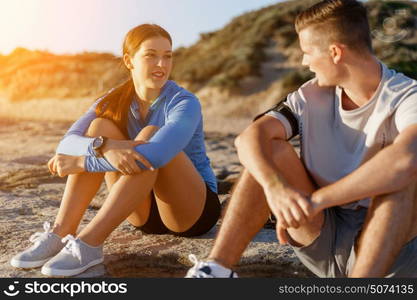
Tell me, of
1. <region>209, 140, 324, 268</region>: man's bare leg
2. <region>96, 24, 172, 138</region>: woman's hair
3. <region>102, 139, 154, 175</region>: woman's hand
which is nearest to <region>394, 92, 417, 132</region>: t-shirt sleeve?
<region>209, 140, 324, 268</region>: man's bare leg

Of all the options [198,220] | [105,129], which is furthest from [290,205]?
[105,129]

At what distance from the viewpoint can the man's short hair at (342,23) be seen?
2.22 m

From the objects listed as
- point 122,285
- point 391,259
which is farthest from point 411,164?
point 122,285

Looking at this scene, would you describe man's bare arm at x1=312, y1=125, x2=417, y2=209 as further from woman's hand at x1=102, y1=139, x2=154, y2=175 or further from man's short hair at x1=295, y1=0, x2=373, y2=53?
woman's hand at x1=102, y1=139, x2=154, y2=175

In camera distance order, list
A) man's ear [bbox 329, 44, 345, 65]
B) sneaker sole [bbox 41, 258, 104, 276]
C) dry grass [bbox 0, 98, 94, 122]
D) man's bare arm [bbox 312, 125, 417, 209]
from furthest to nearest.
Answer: dry grass [bbox 0, 98, 94, 122], sneaker sole [bbox 41, 258, 104, 276], man's ear [bbox 329, 44, 345, 65], man's bare arm [bbox 312, 125, 417, 209]

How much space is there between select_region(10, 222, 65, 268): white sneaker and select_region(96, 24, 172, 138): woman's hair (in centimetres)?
61

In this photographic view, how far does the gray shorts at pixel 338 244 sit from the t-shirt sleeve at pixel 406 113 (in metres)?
0.38

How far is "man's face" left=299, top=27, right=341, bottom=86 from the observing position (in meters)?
2.26

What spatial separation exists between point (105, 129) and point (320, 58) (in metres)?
1.10

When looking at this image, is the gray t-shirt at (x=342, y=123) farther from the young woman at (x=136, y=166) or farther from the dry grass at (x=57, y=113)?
the dry grass at (x=57, y=113)

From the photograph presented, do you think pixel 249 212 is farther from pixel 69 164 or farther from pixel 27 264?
pixel 27 264

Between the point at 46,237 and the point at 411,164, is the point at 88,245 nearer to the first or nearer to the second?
the point at 46,237

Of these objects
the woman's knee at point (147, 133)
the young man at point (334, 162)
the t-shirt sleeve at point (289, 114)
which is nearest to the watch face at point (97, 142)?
the woman's knee at point (147, 133)

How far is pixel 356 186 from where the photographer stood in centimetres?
203
